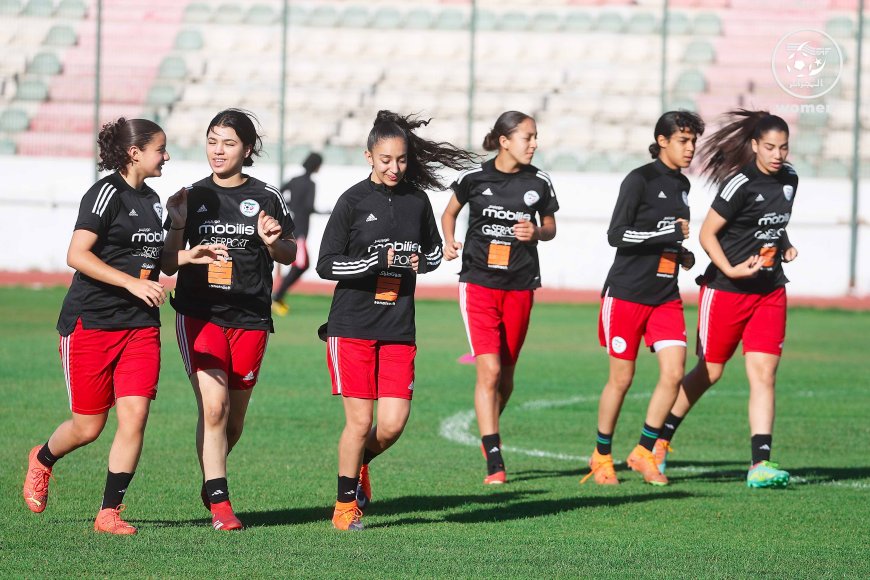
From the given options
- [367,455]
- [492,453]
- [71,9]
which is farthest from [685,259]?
[71,9]

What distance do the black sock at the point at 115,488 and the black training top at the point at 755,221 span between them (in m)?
4.23

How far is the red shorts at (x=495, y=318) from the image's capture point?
29.4 feet

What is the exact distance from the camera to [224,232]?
674 cm

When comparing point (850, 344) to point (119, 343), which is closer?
point (119, 343)

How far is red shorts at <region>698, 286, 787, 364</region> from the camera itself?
8.87m

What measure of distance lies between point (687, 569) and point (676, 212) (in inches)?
129

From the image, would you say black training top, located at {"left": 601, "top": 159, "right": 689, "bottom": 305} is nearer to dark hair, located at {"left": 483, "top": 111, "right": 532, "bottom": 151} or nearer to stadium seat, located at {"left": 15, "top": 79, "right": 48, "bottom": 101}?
dark hair, located at {"left": 483, "top": 111, "right": 532, "bottom": 151}

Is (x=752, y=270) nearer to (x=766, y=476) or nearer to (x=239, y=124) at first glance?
(x=766, y=476)

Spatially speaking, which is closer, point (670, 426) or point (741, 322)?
point (741, 322)

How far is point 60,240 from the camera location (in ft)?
83.4

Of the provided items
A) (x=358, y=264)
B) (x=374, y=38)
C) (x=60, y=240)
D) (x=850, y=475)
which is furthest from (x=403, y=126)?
(x=374, y=38)

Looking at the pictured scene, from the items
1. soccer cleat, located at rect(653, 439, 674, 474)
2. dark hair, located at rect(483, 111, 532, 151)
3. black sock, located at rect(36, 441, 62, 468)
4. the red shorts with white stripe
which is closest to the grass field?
soccer cleat, located at rect(653, 439, 674, 474)

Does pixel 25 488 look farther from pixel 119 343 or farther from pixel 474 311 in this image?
pixel 474 311

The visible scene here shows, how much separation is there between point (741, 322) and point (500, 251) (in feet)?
5.40
